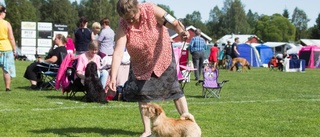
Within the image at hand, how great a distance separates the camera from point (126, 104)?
790cm

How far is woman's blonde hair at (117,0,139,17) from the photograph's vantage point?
4.12 m

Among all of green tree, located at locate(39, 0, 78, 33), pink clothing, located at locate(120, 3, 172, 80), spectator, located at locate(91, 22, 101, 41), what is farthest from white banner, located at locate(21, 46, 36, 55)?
green tree, located at locate(39, 0, 78, 33)

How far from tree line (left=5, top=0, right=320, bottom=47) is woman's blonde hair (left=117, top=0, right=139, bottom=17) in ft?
109

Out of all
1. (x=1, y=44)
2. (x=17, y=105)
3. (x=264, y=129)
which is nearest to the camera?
(x=264, y=129)

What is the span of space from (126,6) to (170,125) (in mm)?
1126

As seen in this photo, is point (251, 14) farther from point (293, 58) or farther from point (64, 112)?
point (64, 112)

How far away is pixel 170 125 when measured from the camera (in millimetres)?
4305

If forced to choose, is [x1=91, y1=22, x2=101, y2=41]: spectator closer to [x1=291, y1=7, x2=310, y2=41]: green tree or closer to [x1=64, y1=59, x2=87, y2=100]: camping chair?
[x1=64, y1=59, x2=87, y2=100]: camping chair

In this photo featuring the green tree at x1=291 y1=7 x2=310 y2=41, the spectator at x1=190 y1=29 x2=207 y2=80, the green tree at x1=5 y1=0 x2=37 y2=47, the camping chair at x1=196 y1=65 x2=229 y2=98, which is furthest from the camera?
the green tree at x1=291 y1=7 x2=310 y2=41

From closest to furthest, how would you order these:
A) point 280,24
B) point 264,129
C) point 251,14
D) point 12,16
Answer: point 264,129, point 12,16, point 280,24, point 251,14

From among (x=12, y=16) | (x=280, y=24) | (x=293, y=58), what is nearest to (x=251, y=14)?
(x=280, y=24)

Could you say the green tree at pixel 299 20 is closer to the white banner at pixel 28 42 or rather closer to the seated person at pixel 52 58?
the white banner at pixel 28 42

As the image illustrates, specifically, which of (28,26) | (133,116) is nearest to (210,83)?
(133,116)

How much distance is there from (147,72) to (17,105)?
3.50m
